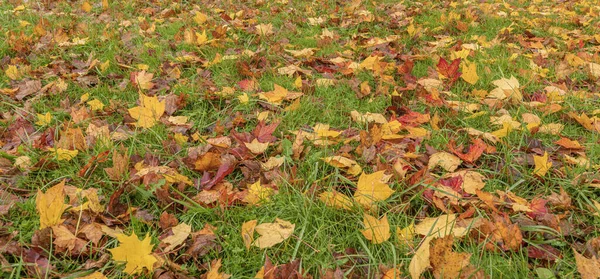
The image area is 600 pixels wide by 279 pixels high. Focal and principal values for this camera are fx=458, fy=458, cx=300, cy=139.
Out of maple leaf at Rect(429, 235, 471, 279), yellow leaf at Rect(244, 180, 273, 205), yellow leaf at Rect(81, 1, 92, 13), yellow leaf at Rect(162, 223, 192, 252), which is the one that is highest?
maple leaf at Rect(429, 235, 471, 279)

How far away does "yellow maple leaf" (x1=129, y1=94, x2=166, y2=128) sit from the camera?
2.11 metres

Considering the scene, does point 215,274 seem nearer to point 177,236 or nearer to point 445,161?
point 177,236

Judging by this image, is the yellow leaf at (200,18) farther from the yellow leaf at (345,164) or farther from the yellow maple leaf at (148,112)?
the yellow leaf at (345,164)

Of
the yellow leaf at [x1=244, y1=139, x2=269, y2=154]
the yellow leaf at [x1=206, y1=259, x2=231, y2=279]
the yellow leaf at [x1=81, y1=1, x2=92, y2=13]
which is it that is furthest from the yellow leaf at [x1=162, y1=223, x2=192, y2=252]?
the yellow leaf at [x1=81, y1=1, x2=92, y2=13]

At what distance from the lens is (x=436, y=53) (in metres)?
3.00

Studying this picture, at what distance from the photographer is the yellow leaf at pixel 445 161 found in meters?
1.78

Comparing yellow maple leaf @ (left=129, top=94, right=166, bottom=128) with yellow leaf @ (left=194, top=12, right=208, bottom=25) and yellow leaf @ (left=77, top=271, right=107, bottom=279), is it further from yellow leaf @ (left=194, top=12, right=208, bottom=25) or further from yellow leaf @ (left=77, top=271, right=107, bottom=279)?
yellow leaf @ (left=194, top=12, right=208, bottom=25)

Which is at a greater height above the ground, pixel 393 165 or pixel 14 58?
pixel 393 165

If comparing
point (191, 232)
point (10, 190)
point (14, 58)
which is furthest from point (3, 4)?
point (191, 232)

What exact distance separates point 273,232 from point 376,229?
12.7 inches

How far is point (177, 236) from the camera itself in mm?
1448

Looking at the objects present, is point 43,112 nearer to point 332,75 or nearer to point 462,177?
point 332,75

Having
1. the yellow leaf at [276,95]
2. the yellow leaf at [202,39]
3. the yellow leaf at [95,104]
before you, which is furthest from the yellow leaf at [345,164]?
the yellow leaf at [202,39]

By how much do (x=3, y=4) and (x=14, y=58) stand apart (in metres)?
1.71
